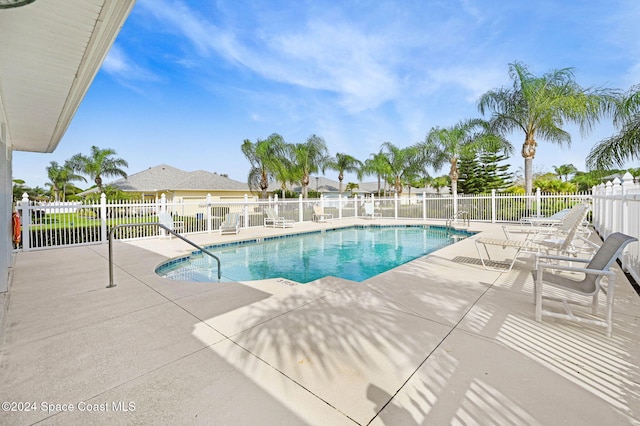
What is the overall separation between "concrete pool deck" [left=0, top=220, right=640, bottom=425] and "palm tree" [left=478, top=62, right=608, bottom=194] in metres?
14.3

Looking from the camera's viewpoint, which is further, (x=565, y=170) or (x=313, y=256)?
(x=565, y=170)

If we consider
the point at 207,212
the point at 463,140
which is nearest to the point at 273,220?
the point at 207,212

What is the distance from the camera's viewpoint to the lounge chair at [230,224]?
1104cm

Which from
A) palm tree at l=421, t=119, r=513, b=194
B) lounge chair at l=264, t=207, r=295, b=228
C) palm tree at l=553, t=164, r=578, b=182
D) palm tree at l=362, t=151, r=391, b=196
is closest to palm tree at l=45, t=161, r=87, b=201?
palm tree at l=362, t=151, r=391, b=196

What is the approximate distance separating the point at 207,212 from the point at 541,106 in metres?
17.1

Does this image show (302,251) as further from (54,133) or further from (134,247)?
(54,133)

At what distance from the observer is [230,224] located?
11.1 m

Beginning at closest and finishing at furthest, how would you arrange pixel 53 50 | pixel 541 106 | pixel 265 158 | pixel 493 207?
pixel 53 50
pixel 493 207
pixel 541 106
pixel 265 158

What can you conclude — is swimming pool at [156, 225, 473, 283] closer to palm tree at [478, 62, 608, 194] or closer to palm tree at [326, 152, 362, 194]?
palm tree at [478, 62, 608, 194]

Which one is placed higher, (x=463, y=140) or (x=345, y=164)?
(x=345, y=164)

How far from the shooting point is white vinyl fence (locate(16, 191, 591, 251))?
8.25 m

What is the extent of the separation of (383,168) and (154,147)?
2322 cm

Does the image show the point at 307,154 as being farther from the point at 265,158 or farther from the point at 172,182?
the point at 172,182

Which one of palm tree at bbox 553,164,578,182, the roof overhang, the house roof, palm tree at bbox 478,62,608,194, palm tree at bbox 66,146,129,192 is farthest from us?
palm tree at bbox 553,164,578,182
